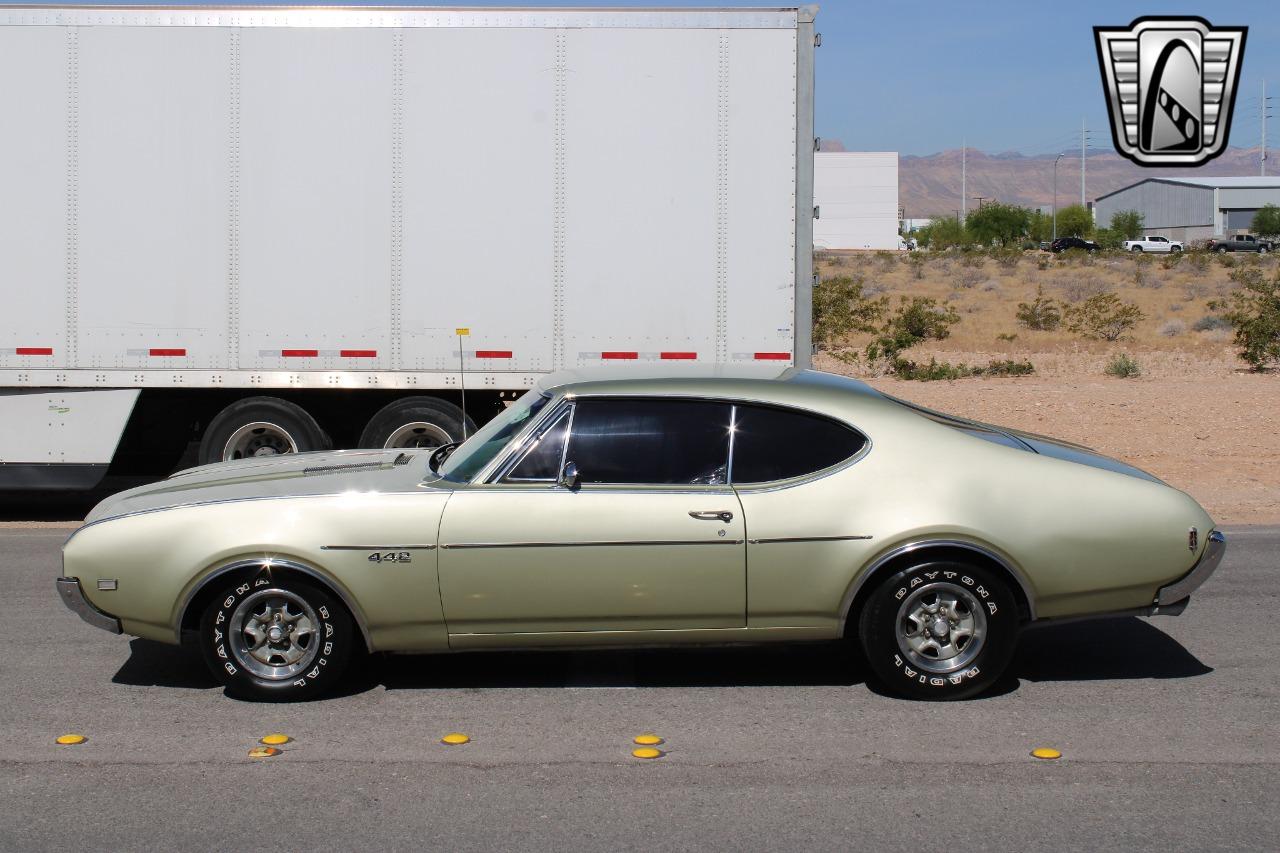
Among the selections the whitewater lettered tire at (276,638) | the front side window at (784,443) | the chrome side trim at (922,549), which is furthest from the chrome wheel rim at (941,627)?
the whitewater lettered tire at (276,638)

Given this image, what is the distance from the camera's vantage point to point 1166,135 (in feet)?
58.9

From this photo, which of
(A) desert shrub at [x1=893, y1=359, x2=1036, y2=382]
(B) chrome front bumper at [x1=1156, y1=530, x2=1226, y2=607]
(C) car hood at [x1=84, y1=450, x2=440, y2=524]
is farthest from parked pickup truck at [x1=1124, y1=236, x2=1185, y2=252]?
(C) car hood at [x1=84, y1=450, x2=440, y2=524]

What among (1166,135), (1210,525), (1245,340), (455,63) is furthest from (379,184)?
(1245,340)

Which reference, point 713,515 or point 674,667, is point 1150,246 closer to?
point 674,667

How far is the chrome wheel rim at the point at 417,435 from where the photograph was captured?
11391mm

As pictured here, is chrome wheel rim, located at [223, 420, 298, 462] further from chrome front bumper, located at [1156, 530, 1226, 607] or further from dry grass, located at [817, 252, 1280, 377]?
dry grass, located at [817, 252, 1280, 377]

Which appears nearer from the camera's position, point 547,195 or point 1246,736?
point 1246,736

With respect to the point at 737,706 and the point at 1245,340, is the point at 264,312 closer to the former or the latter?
the point at 737,706

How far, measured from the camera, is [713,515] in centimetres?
612

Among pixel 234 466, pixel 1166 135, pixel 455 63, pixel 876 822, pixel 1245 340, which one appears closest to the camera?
pixel 876 822

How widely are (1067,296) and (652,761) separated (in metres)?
41.4

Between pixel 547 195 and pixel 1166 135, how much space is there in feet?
32.9

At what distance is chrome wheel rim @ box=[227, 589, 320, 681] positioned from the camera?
6.20 meters

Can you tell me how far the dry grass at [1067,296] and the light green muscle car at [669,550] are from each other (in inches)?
688
